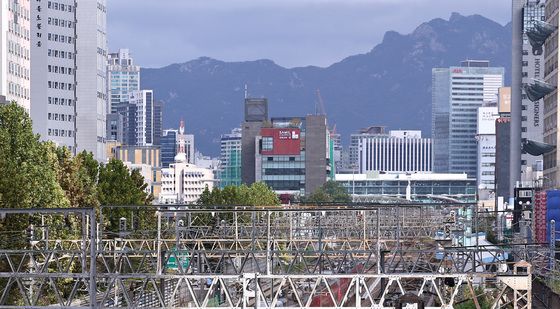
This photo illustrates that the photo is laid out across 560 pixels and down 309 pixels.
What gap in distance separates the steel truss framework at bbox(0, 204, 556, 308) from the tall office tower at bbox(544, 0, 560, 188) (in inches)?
462

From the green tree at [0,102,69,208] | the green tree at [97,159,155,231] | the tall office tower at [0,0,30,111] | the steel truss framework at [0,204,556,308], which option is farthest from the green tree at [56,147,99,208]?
the tall office tower at [0,0,30,111]

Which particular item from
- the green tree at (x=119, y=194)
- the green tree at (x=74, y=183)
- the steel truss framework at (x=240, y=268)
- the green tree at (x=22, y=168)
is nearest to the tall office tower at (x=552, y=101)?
the steel truss framework at (x=240, y=268)

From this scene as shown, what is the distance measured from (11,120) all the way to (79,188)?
18.4m

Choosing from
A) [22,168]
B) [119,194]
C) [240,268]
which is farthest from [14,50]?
[240,268]

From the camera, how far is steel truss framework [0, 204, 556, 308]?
183ft

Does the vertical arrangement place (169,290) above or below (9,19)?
below

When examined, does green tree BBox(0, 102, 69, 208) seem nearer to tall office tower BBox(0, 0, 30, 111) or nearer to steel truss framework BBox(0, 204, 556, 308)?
steel truss framework BBox(0, 204, 556, 308)

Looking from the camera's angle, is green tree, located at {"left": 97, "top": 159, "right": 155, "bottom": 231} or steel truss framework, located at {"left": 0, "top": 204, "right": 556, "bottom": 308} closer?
steel truss framework, located at {"left": 0, "top": 204, "right": 556, "bottom": 308}

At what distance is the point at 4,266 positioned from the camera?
84.9 meters

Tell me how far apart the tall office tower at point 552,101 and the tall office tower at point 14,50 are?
58.8 meters

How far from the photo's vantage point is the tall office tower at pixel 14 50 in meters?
168

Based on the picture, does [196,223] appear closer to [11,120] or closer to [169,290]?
[169,290]

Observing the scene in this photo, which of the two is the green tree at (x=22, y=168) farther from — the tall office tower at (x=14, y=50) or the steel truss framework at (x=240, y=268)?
the tall office tower at (x=14, y=50)

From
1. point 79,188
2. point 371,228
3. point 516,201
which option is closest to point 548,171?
A: point 516,201
